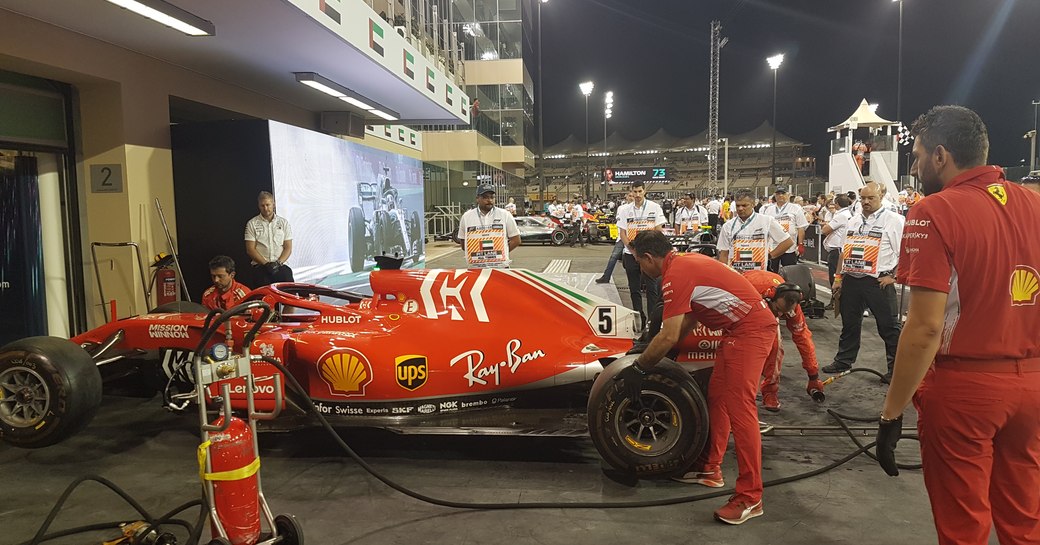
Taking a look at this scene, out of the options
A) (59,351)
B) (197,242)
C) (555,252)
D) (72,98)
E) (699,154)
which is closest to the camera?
(59,351)

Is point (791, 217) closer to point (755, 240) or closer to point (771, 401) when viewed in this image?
point (755, 240)

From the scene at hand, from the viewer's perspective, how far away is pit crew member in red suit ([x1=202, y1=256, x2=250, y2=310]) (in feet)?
19.5

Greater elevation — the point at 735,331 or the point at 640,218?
the point at 640,218

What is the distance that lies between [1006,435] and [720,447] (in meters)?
1.98

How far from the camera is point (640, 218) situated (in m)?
9.75

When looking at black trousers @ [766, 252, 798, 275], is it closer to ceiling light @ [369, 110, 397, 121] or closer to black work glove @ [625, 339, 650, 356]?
black work glove @ [625, 339, 650, 356]

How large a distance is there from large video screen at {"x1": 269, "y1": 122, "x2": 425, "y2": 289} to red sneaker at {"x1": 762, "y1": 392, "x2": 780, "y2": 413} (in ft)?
20.3

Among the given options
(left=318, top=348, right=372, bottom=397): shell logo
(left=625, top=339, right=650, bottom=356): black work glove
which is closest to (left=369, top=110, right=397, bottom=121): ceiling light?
(left=318, top=348, right=372, bottom=397): shell logo

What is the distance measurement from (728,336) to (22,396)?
488cm

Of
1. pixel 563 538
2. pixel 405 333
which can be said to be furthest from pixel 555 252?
pixel 563 538

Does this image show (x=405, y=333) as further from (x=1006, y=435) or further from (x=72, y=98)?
(x=72, y=98)

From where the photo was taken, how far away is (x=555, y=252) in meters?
21.1

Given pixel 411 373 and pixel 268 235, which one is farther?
pixel 268 235

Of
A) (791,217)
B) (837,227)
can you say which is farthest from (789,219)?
(837,227)
